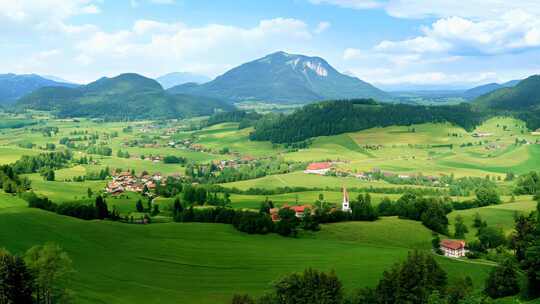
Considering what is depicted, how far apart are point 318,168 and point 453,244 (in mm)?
95037

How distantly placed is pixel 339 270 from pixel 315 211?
31456mm

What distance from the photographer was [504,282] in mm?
51094

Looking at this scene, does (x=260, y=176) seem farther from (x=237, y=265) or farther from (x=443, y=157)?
(x=237, y=265)

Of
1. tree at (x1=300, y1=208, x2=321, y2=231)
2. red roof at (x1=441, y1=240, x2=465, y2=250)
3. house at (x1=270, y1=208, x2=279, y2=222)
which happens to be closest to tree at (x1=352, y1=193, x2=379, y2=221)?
tree at (x1=300, y1=208, x2=321, y2=231)

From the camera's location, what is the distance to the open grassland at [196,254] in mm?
55188

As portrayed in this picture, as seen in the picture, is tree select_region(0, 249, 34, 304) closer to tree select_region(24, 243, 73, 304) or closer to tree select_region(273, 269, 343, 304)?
tree select_region(24, 243, 73, 304)

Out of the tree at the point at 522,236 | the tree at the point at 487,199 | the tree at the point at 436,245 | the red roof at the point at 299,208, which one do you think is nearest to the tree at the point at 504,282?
the tree at the point at 522,236

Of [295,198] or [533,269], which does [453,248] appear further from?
[295,198]

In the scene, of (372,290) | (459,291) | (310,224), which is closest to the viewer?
(459,291)

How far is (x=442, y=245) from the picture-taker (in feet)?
255

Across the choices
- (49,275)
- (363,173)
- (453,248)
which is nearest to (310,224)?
(453,248)

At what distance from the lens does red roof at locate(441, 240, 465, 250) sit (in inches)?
2990

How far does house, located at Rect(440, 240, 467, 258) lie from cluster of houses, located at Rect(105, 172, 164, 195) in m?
76.9

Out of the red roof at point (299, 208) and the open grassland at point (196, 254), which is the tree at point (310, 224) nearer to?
the open grassland at point (196, 254)
